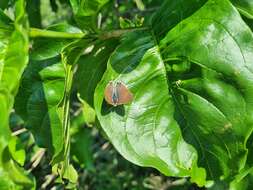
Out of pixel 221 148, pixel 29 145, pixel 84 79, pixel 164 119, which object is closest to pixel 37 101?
pixel 84 79

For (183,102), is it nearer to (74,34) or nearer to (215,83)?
(215,83)

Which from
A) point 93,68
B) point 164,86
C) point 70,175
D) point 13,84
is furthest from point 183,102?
point 13,84

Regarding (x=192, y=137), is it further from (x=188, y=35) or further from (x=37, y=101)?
(x=37, y=101)

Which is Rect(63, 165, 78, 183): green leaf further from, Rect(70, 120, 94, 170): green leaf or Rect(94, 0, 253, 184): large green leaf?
Rect(70, 120, 94, 170): green leaf

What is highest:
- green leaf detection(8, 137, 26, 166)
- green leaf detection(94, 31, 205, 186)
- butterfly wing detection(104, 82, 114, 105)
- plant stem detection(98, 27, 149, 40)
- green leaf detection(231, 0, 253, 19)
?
green leaf detection(231, 0, 253, 19)

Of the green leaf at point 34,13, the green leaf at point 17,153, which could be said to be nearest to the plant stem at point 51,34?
the green leaf at point 17,153

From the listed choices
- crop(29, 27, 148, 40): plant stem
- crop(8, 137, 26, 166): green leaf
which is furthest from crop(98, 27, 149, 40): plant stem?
crop(8, 137, 26, 166): green leaf
